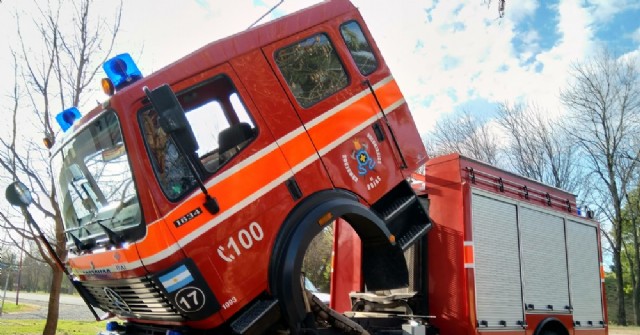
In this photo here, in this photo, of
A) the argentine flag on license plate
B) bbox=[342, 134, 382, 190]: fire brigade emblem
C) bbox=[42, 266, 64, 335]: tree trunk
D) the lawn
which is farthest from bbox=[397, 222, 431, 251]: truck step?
the lawn

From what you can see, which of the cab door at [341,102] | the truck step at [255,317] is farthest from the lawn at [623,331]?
the truck step at [255,317]

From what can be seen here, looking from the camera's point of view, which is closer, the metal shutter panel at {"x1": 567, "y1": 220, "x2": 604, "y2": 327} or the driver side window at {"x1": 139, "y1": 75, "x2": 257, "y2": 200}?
the driver side window at {"x1": 139, "y1": 75, "x2": 257, "y2": 200}

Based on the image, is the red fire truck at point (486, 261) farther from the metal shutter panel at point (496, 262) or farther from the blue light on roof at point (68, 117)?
the blue light on roof at point (68, 117)

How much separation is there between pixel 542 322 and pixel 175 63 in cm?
586

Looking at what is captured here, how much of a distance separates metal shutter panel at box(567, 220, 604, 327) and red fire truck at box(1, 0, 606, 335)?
7.49 ft

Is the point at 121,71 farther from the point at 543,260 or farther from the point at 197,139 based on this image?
the point at 543,260

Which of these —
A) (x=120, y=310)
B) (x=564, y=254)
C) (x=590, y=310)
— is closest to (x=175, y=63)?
(x=120, y=310)

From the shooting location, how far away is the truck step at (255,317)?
3797 millimetres

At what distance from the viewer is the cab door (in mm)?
4516

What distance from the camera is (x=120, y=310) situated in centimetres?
449

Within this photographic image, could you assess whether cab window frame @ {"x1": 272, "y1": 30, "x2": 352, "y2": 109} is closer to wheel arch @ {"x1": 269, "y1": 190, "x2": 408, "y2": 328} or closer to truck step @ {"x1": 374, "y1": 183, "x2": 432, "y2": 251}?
wheel arch @ {"x1": 269, "y1": 190, "x2": 408, "y2": 328}

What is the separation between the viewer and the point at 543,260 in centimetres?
716

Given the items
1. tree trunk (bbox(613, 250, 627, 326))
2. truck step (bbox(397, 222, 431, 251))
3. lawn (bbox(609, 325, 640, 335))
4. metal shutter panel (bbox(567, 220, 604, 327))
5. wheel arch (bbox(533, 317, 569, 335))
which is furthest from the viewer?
tree trunk (bbox(613, 250, 627, 326))

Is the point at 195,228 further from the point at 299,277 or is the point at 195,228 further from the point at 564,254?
the point at 564,254
